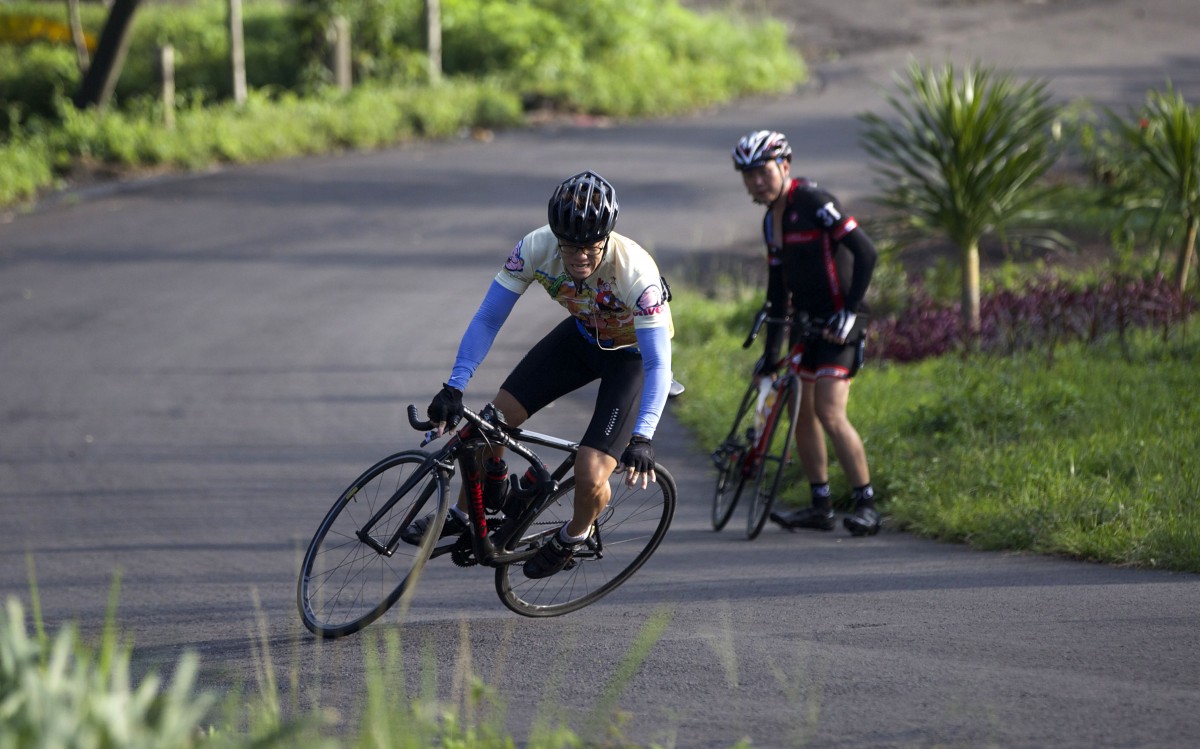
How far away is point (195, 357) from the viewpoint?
12.1m

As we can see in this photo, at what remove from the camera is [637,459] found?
5.46 meters

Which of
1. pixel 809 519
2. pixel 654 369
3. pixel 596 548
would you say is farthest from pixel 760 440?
pixel 654 369

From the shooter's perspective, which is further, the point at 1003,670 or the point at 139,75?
the point at 139,75

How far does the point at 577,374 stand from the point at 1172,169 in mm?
6903

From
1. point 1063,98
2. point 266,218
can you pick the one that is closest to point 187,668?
point 266,218

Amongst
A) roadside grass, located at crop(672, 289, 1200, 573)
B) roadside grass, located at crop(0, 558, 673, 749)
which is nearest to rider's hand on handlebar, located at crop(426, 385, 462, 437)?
roadside grass, located at crop(0, 558, 673, 749)

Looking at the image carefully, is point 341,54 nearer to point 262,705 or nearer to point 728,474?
point 728,474

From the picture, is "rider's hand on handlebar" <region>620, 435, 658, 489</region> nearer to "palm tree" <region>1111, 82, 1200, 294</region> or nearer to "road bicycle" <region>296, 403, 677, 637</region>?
"road bicycle" <region>296, 403, 677, 637</region>

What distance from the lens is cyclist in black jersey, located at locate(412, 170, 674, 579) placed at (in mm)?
5500

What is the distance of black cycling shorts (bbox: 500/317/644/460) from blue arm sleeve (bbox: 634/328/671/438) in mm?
221

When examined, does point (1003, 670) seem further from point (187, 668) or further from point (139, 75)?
point (139, 75)

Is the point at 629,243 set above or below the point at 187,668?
above

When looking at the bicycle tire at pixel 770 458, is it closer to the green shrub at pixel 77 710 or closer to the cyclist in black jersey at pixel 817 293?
the cyclist in black jersey at pixel 817 293

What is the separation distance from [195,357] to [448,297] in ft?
9.83
